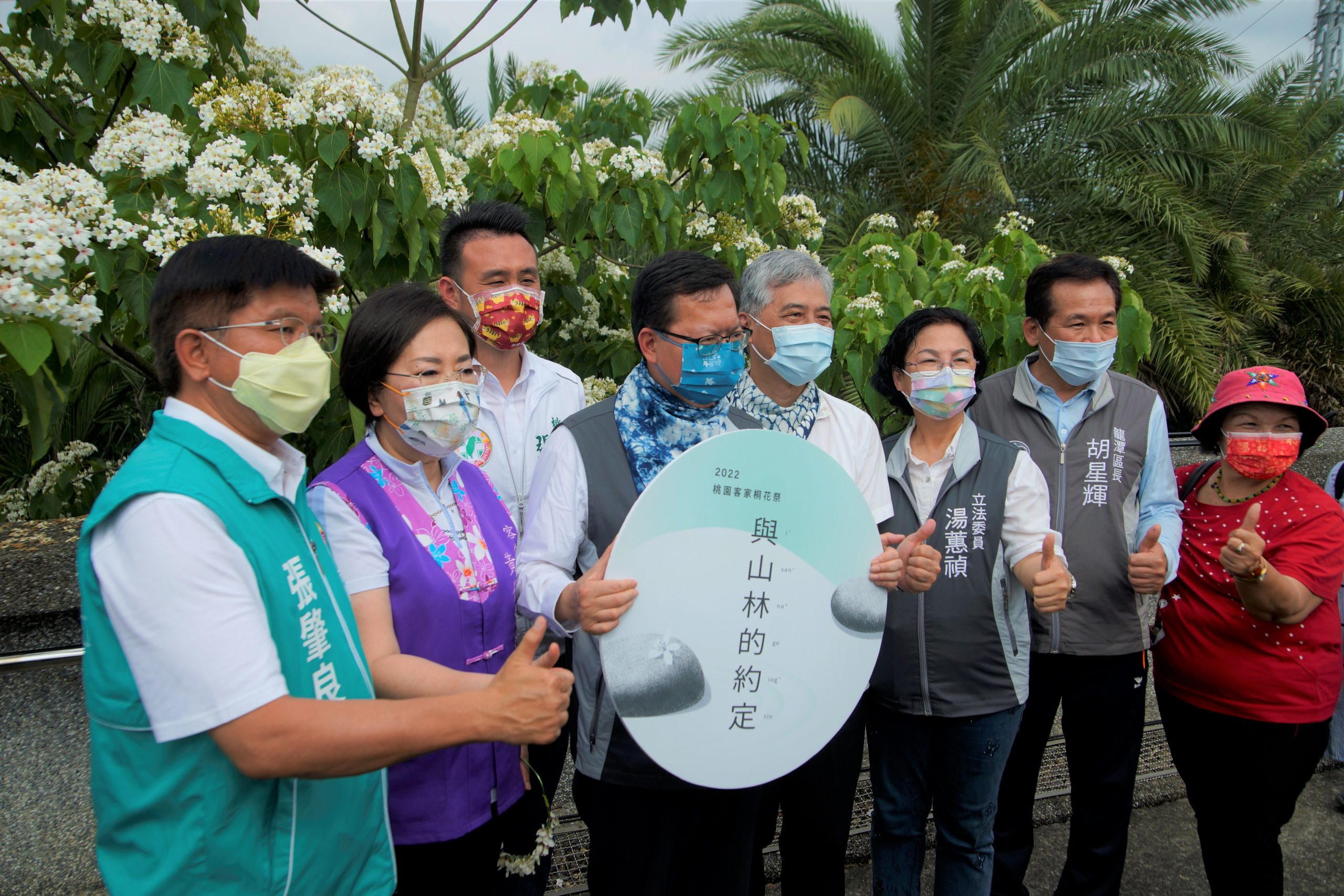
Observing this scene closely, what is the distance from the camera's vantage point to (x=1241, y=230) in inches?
408

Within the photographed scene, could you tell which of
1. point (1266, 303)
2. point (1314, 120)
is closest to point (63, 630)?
point (1266, 303)

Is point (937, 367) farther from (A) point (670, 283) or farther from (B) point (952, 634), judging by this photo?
(A) point (670, 283)

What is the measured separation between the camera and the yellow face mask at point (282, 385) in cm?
151

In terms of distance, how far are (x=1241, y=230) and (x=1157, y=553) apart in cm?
976

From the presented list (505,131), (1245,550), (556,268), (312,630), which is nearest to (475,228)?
(505,131)

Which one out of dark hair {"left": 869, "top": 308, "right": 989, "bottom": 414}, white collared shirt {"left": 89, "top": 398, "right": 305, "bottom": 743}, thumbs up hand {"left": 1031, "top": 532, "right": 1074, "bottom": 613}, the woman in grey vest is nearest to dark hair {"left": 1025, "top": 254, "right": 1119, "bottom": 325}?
dark hair {"left": 869, "top": 308, "right": 989, "bottom": 414}

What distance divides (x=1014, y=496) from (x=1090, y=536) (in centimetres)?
43

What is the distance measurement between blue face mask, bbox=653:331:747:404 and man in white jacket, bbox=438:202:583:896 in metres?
0.67

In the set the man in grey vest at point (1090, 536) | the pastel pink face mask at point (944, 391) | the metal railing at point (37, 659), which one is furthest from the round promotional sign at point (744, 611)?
the metal railing at point (37, 659)

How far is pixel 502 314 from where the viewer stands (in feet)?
8.77

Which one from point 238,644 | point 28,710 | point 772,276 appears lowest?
point 28,710

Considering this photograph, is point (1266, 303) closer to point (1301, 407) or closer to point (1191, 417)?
point (1191, 417)

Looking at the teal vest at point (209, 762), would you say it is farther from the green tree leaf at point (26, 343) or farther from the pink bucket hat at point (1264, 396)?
the pink bucket hat at point (1264, 396)

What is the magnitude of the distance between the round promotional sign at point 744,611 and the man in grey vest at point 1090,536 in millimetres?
1035
